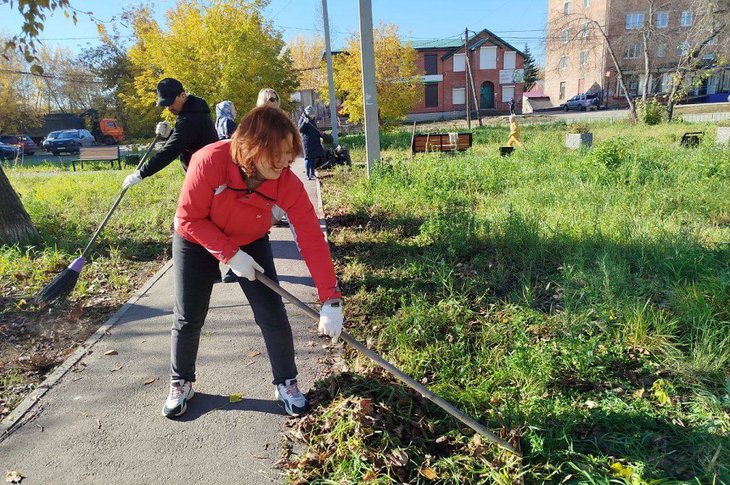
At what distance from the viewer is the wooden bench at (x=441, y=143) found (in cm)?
1253

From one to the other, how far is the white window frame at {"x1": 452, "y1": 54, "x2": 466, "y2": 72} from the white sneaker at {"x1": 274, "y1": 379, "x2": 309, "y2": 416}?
1983 inches

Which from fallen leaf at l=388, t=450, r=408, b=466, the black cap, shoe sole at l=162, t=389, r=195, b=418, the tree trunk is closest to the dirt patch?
shoe sole at l=162, t=389, r=195, b=418

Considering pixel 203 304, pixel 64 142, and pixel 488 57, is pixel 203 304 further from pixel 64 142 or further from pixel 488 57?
pixel 488 57

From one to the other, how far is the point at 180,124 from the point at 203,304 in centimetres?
227

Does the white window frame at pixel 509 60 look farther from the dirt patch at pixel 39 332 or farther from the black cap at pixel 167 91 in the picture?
the dirt patch at pixel 39 332

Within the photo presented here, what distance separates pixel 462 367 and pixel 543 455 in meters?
0.81

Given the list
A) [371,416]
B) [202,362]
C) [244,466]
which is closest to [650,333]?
[371,416]

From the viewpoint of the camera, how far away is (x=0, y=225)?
5.82m

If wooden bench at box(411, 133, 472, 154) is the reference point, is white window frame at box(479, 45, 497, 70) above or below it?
above

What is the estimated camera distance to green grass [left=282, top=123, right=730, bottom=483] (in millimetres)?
2373

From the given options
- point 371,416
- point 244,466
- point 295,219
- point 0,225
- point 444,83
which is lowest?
point 244,466

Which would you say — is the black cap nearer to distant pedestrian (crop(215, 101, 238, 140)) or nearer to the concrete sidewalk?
distant pedestrian (crop(215, 101, 238, 140))

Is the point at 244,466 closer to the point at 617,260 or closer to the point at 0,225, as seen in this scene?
the point at 617,260

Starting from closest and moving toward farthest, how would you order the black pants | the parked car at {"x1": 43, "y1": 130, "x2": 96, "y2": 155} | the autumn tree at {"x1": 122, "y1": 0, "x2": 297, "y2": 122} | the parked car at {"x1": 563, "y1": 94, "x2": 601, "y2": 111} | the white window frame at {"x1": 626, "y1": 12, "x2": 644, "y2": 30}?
the black pants < the autumn tree at {"x1": 122, "y1": 0, "x2": 297, "y2": 122} < the parked car at {"x1": 43, "y1": 130, "x2": 96, "y2": 155} < the white window frame at {"x1": 626, "y1": 12, "x2": 644, "y2": 30} < the parked car at {"x1": 563, "y1": 94, "x2": 601, "y2": 111}
